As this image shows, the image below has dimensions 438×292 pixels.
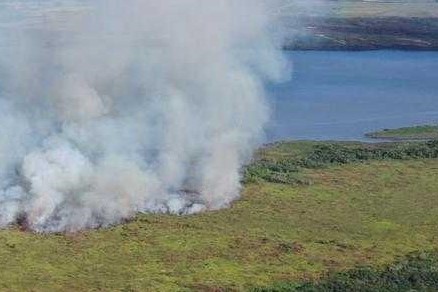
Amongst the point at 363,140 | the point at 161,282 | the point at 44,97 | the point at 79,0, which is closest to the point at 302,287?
the point at 161,282

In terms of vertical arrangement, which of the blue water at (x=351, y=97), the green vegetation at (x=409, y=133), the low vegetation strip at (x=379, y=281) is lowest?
the blue water at (x=351, y=97)

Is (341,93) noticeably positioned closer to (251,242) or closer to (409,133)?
(409,133)

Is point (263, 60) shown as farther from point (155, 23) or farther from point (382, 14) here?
point (382, 14)

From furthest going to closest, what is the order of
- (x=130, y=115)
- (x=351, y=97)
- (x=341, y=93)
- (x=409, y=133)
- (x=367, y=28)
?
(x=367, y=28) < (x=341, y=93) < (x=351, y=97) < (x=409, y=133) < (x=130, y=115)

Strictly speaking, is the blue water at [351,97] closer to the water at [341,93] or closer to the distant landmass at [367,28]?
the water at [341,93]

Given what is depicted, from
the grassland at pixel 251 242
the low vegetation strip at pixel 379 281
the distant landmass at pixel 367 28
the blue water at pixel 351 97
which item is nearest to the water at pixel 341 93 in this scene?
the blue water at pixel 351 97

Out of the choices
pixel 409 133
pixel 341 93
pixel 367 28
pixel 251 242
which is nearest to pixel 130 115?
pixel 251 242
